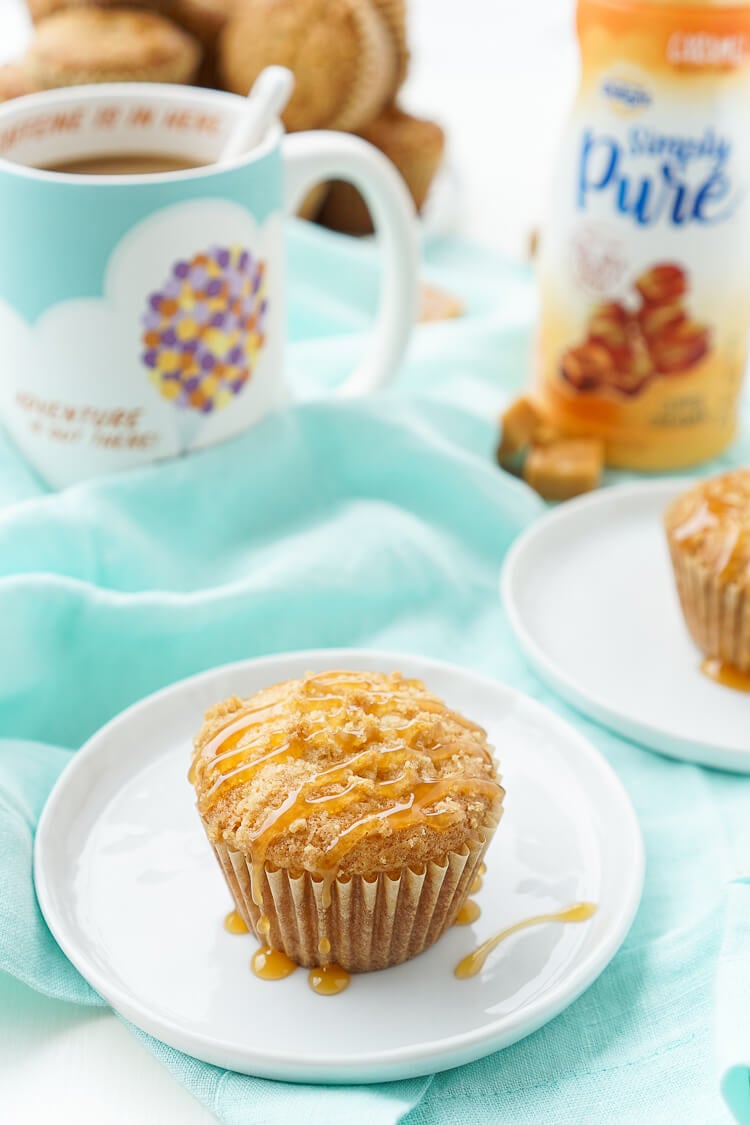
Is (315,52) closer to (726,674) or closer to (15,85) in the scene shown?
(15,85)

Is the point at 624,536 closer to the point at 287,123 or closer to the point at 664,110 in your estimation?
the point at 664,110

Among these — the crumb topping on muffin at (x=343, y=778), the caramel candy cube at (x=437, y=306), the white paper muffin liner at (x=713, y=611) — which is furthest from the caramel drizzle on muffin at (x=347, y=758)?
the caramel candy cube at (x=437, y=306)

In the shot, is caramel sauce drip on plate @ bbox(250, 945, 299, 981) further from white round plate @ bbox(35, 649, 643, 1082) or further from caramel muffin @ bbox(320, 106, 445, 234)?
caramel muffin @ bbox(320, 106, 445, 234)

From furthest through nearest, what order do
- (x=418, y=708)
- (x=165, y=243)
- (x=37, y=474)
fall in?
(x=37, y=474), (x=165, y=243), (x=418, y=708)

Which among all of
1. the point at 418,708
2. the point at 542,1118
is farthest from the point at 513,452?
the point at 542,1118

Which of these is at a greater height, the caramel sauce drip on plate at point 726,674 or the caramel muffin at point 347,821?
the caramel muffin at point 347,821

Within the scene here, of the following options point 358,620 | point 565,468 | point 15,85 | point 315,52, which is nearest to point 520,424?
point 565,468

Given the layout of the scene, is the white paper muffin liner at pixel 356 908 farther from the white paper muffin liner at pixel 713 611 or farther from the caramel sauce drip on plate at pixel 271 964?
the white paper muffin liner at pixel 713 611

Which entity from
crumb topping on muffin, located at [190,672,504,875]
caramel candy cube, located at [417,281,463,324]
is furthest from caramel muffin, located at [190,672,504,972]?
caramel candy cube, located at [417,281,463,324]
